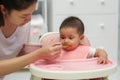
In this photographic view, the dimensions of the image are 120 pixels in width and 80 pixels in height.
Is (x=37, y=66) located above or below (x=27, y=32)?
below

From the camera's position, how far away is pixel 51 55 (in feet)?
3.56

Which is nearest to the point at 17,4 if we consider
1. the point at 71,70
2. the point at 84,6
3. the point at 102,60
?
the point at 71,70

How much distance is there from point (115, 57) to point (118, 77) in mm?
317

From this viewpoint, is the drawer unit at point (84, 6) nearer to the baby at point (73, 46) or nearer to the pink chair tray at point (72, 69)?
the baby at point (73, 46)

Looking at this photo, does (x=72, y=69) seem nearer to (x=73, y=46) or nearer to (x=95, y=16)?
(x=73, y=46)

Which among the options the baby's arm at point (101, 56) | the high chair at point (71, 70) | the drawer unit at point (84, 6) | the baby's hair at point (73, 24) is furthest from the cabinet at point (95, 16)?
the high chair at point (71, 70)

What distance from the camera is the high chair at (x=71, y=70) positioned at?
1.05m

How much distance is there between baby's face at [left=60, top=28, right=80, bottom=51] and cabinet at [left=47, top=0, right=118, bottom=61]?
1.01 m

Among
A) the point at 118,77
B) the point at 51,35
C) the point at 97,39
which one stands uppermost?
the point at 51,35

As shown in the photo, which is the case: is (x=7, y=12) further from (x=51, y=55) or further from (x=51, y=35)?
(x=51, y=35)

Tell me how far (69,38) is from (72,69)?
28 centimetres

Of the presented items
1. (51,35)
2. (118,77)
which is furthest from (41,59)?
(118,77)

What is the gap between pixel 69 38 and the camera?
4.37 feet

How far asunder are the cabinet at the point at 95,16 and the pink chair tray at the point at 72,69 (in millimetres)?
1182
